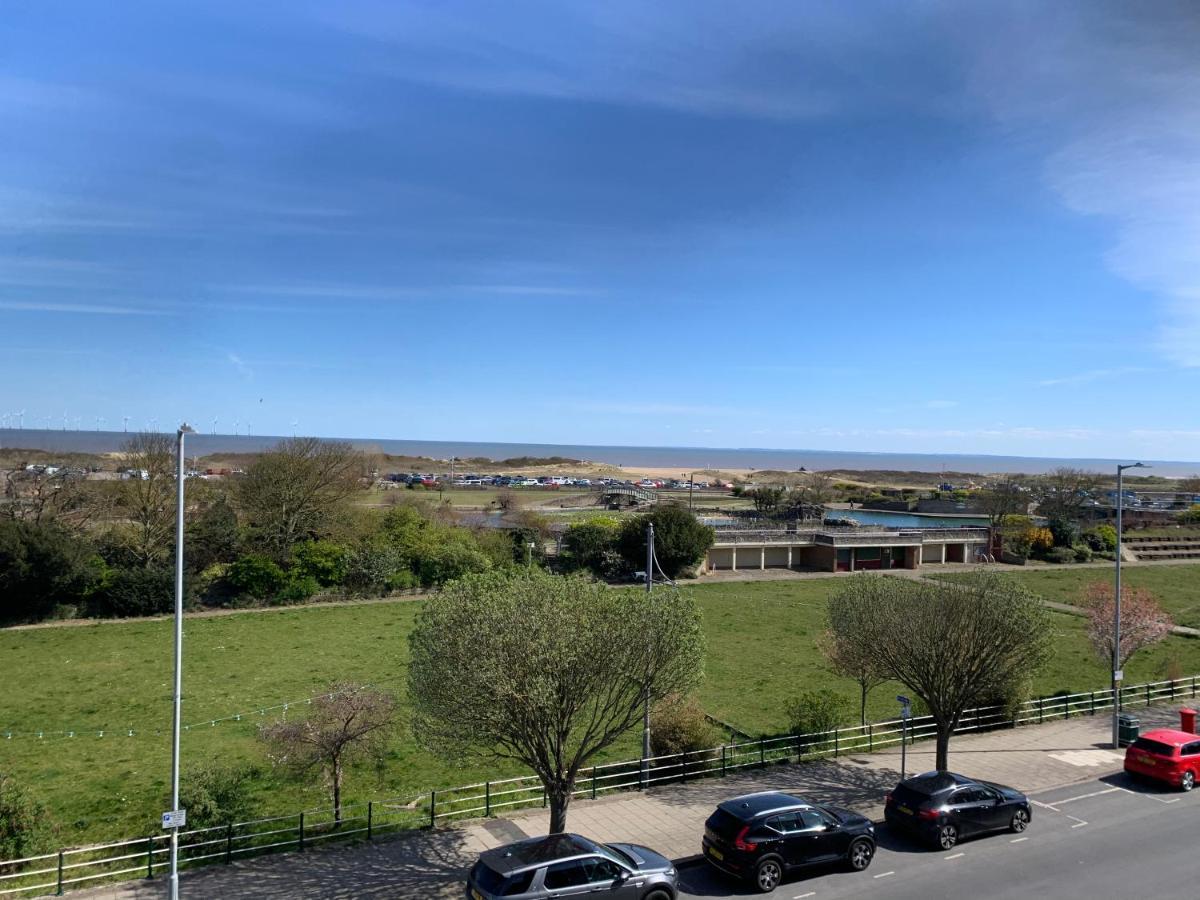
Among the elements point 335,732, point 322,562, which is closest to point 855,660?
point 335,732

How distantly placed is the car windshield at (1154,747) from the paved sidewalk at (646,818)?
119 centimetres

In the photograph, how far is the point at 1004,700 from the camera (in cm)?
2319

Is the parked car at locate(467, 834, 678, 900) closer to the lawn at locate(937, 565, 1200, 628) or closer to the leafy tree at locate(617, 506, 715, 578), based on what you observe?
the lawn at locate(937, 565, 1200, 628)

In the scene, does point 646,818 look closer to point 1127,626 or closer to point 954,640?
point 954,640

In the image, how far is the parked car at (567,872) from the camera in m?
11.6

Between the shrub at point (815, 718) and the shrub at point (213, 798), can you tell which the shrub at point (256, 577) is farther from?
the shrub at point (815, 718)

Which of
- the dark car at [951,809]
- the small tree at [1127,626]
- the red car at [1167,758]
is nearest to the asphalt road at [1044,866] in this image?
the dark car at [951,809]

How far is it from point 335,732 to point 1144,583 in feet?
200

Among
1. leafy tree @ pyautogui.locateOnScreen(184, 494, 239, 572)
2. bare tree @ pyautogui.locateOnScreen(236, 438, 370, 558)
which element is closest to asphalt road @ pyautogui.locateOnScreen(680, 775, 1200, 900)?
leafy tree @ pyautogui.locateOnScreen(184, 494, 239, 572)

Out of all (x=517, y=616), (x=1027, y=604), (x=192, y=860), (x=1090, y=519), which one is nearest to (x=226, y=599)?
(x=192, y=860)

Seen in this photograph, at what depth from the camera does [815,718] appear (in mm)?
21422

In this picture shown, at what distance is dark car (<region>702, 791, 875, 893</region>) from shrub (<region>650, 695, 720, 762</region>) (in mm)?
4662

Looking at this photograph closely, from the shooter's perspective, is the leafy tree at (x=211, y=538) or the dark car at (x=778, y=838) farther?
the leafy tree at (x=211, y=538)

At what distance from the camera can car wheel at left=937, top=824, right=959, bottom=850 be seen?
49.5 feet
